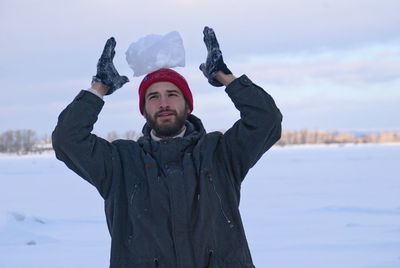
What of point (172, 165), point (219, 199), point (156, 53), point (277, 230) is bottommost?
point (277, 230)

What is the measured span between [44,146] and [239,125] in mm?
100493

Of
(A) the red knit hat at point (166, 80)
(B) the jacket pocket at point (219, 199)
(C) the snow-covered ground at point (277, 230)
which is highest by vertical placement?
(A) the red knit hat at point (166, 80)

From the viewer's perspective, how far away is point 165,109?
2.39m

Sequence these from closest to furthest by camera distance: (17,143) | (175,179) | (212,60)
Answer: (175,179)
(212,60)
(17,143)

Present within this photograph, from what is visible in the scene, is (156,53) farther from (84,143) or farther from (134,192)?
(134,192)

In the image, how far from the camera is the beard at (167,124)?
237 cm

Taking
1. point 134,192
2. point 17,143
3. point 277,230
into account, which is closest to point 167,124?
point 134,192

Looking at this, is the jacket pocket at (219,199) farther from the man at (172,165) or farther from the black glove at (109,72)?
the black glove at (109,72)

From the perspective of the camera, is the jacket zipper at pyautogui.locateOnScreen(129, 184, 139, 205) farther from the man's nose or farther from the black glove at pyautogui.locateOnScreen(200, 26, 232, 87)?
the black glove at pyautogui.locateOnScreen(200, 26, 232, 87)

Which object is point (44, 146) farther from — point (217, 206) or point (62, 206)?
point (217, 206)

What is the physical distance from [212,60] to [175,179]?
1.93ft

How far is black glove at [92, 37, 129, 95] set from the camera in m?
2.45

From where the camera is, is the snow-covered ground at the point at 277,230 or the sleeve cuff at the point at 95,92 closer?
the sleeve cuff at the point at 95,92

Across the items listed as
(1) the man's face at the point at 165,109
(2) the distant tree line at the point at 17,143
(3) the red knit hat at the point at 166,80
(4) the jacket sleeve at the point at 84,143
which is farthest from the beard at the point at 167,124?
(2) the distant tree line at the point at 17,143
